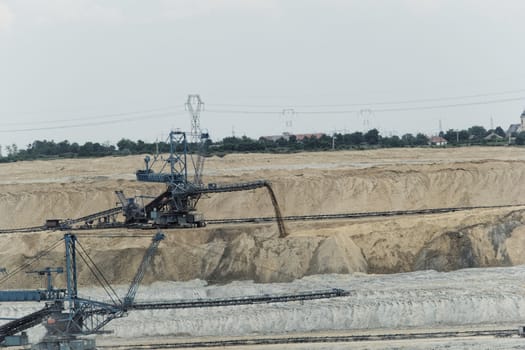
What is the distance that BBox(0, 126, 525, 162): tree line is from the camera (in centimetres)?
15005

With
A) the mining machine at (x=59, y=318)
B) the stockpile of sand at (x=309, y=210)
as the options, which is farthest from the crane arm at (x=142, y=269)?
the stockpile of sand at (x=309, y=210)

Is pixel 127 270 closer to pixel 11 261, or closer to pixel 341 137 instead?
pixel 11 261

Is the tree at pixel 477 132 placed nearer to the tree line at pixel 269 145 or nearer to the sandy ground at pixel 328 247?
the tree line at pixel 269 145

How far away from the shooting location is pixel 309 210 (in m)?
106

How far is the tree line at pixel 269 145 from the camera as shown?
5907 inches

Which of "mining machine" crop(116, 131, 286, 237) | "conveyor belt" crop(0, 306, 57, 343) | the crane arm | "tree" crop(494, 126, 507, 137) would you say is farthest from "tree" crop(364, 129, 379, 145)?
"conveyor belt" crop(0, 306, 57, 343)

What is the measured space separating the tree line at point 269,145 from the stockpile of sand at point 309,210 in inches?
411

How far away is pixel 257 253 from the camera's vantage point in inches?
3494

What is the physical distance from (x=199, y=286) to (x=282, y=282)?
5.54 metres

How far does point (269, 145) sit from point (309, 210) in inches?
1847

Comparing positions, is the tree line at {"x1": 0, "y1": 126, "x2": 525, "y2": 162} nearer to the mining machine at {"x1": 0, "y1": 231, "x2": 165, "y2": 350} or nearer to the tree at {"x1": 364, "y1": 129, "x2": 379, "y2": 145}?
the tree at {"x1": 364, "y1": 129, "x2": 379, "y2": 145}

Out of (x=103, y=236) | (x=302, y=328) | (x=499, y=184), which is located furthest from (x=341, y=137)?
(x=302, y=328)

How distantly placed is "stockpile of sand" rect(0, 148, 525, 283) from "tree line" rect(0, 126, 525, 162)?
10.4 metres

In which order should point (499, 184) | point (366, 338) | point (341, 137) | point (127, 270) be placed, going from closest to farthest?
1. point (366, 338)
2. point (127, 270)
3. point (499, 184)
4. point (341, 137)
